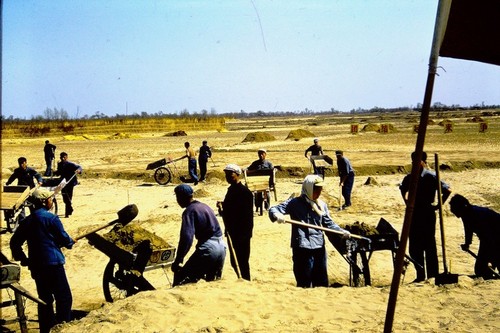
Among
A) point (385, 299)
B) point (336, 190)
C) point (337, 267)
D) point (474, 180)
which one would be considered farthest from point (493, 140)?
point (385, 299)

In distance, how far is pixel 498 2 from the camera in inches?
106

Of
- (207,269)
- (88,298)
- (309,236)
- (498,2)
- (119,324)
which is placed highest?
(498,2)

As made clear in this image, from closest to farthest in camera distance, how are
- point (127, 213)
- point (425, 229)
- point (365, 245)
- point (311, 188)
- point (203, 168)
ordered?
point (311, 188) < point (127, 213) < point (365, 245) < point (425, 229) < point (203, 168)

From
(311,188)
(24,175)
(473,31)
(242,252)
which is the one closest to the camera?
(473,31)

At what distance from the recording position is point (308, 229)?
19.2 ft

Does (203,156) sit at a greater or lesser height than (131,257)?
greater

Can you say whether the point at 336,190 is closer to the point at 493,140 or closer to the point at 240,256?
the point at 240,256

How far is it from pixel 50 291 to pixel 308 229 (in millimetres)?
2851

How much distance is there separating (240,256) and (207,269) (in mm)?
878

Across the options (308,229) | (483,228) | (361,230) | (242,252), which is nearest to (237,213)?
(242,252)

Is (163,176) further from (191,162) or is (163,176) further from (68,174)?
(68,174)

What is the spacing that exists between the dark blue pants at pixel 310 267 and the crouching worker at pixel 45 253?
99.3 inches

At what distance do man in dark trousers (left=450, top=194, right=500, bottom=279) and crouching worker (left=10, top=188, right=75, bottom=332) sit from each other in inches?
182

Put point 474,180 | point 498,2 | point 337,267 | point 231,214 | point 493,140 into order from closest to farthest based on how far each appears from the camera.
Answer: point 498,2 < point 231,214 < point 337,267 < point 474,180 < point 493,140
